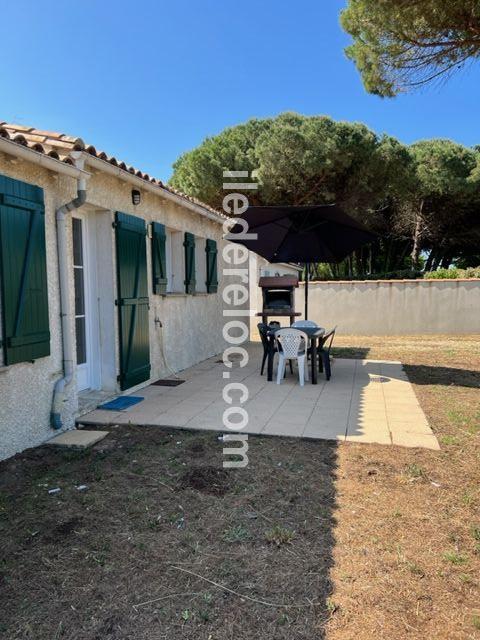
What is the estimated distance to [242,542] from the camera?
2768 millimetres

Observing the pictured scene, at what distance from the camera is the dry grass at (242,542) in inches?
82.7

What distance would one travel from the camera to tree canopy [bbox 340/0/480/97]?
244 inches

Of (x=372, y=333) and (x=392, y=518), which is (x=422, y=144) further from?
(x=392, y=518)

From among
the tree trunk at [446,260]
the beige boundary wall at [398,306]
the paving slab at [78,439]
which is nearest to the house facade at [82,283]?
the paving slab at [78,439]

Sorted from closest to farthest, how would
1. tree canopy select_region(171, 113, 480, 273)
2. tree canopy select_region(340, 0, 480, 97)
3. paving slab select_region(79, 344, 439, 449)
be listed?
1. paving slab select_region(79, 344, 439, 449)
2. tree canopy select_region(340, 0, 480, 97)
3. tree canopy select_region(171, 113, 480, 273)

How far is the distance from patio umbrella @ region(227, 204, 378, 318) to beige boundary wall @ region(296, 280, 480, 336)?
6791mm

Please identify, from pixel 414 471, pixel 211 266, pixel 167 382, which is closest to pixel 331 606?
pixel 414 471

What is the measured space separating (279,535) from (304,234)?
274 inches

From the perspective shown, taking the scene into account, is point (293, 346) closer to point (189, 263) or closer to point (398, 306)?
point (189, 263)

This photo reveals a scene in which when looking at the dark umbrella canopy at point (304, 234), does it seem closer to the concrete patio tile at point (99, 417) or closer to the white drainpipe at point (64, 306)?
the white drainpipe at point (64, 306)

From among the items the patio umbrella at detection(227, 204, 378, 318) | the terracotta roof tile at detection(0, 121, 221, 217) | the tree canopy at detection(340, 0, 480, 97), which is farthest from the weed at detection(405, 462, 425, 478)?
the tree canopy at detection(340, 0, 480, 97)

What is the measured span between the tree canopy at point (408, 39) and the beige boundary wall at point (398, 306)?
8.51 meters

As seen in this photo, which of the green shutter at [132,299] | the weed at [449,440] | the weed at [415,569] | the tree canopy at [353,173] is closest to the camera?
the weed at [415,569]

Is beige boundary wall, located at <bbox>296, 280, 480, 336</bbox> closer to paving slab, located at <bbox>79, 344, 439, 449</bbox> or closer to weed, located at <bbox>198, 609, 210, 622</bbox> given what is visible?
paving slab, located at <bbox>79, 344, 439, 449</bbox>
